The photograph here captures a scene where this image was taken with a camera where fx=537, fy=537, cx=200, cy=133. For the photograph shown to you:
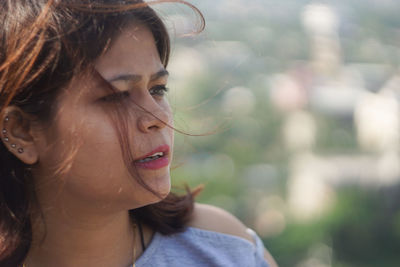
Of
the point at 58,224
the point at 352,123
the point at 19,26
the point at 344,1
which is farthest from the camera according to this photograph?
the point at 344,1

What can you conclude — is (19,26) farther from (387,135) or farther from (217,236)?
(387,135)

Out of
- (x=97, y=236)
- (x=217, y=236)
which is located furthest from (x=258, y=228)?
(x=97, y=236)

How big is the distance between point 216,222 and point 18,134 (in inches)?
21.7

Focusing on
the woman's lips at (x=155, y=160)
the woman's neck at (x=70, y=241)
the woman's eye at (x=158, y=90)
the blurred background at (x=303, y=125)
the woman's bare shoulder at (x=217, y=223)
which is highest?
the woman's eye at (x=158, y=90)

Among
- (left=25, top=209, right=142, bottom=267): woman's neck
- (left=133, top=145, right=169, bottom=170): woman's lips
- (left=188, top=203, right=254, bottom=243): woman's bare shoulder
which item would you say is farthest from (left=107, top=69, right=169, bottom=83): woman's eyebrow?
(left=188, top=203, right=254, bottom=243): woman's bare shoulder

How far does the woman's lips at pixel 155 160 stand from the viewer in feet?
3.61

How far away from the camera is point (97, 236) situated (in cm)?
121

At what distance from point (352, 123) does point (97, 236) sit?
2.79 metres

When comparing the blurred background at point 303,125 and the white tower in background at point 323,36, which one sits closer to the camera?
the blurred background at point 303,125

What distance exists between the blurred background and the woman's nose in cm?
39

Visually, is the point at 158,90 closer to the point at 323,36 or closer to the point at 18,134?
the point at 18,134

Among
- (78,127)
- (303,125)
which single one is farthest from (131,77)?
(303,125)

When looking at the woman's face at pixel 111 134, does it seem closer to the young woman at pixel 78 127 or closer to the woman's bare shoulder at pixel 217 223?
the young woman at pixel 78 127

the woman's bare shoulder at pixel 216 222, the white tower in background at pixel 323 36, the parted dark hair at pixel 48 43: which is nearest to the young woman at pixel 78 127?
the parted dark hair at pixel 48 43
